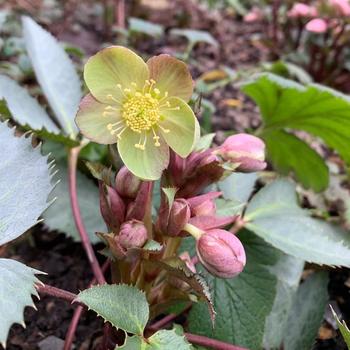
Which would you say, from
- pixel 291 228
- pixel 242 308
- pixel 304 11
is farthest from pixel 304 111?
pixel 304 11

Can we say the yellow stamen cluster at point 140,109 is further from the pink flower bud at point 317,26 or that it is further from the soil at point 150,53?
the pink flower bud at point 317,26

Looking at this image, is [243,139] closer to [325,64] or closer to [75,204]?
[75,204]

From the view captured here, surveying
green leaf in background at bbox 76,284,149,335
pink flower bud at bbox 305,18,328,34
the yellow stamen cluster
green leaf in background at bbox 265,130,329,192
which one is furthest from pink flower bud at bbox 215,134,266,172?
pink flower bud at bbox 305,18,328,34

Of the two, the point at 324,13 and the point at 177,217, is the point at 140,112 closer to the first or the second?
the point at 177,217

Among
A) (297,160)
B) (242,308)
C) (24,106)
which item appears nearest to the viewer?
(242,308)

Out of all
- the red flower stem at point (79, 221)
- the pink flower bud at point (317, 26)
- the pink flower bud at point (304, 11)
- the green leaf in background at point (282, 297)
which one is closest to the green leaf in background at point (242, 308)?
the green leaf in background at point (282, 297)

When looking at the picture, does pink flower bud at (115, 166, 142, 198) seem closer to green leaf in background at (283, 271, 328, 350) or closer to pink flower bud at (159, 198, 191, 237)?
pink flower bud at (159, 198, 191, 237)
